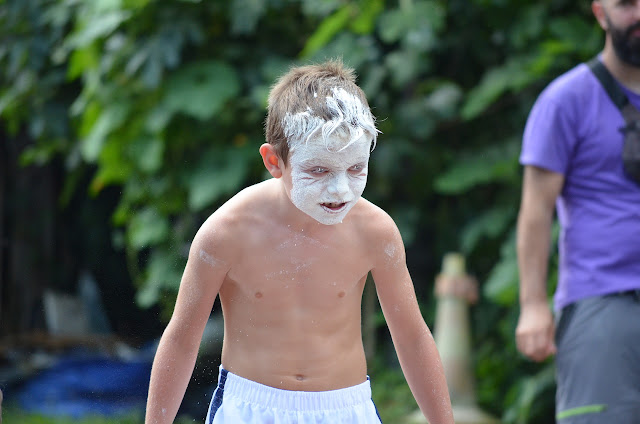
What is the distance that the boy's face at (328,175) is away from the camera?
1.69 m

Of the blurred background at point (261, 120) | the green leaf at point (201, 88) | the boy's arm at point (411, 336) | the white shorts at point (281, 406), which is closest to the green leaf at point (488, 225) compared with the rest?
the blurred background at point (261, 120)

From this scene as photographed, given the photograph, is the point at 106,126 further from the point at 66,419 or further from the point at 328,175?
the point at 328,175

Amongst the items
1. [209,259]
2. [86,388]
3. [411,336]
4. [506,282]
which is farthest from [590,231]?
[86,388]

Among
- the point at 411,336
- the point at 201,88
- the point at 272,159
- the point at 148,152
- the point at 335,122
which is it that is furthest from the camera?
the point at 148,152

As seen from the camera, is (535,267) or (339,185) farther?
(535,267)

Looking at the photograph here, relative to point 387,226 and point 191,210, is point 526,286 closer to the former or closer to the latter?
point 387,226

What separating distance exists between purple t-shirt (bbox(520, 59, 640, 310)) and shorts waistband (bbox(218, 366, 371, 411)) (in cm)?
93

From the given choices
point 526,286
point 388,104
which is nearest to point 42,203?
point 388,104

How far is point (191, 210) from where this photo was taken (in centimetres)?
459

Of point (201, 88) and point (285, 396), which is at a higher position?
point (201, 88)

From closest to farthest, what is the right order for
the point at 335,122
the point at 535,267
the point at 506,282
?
1. the point at 335,122
2. the point at 535,267
3. the point at 506,282

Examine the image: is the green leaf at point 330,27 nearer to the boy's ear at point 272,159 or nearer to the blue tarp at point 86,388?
the blue tarp at point 86,388

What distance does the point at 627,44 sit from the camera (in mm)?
2441

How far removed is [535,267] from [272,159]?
1119mm
